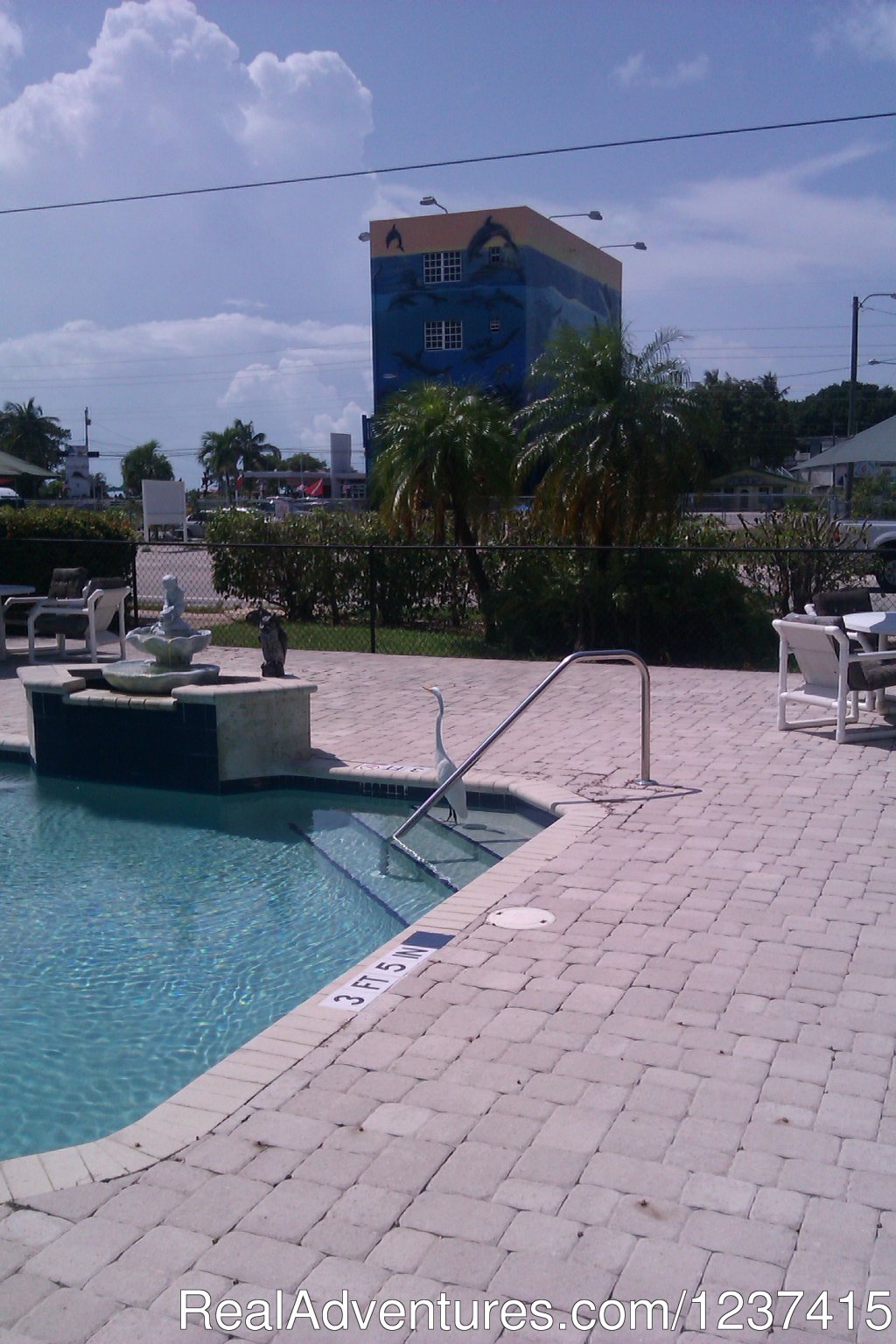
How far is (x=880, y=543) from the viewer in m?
22.3

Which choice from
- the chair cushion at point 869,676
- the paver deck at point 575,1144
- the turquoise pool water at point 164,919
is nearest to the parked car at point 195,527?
the turquoise pool water at point 164,919

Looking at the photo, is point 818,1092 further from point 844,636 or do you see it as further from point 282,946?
point 844,636

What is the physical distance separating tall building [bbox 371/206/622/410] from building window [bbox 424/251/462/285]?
0.12 feet

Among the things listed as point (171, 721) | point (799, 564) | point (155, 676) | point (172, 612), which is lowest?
point (171, 721)

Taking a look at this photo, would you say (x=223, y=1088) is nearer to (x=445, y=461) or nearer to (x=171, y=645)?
(x=171, y=645)

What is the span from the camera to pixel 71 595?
14727mm

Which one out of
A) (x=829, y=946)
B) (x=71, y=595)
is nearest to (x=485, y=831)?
(x=829, y=946)

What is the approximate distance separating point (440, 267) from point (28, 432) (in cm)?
6054

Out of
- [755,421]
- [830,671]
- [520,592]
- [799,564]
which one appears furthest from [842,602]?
[755,421]

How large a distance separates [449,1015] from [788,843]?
2.81 meters

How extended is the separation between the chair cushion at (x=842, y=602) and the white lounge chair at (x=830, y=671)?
70 cm

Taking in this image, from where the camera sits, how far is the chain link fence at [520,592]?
15.0m

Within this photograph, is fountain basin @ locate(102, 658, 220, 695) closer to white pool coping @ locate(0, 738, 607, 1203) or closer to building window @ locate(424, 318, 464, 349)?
white pool coping @ locate(0, 738, 607, 1203)

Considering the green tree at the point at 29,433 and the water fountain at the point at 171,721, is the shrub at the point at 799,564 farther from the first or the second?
the green tree at the point at 29,433
